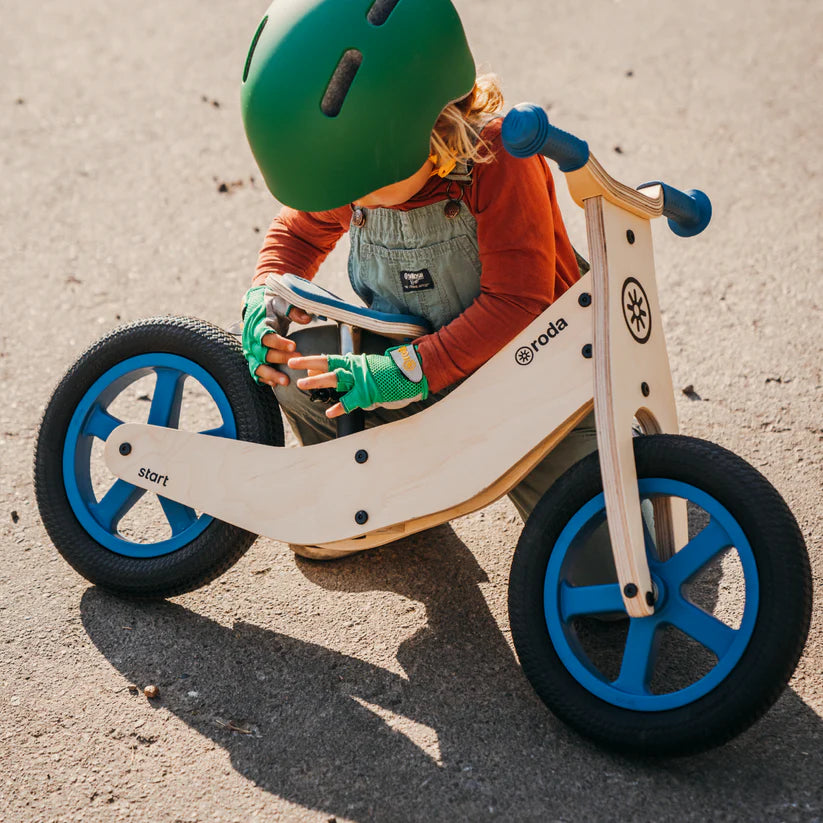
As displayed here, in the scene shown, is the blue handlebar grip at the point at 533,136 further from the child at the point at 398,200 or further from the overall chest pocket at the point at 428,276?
the overall chest pocket at the point at 428,276

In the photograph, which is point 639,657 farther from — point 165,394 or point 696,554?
point 165,394

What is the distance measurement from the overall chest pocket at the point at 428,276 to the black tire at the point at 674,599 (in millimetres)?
559

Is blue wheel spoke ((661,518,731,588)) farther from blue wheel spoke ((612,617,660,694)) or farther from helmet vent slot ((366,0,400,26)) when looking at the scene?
helmet vent slot ((366,0,400,26))

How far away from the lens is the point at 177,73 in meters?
6.11

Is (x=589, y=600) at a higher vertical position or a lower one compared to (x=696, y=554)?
lower

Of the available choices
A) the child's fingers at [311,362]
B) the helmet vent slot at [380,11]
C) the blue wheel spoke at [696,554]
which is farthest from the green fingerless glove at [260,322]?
the blue wheel spoke at [696,554]

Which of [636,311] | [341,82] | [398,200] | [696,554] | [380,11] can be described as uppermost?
[380,11]

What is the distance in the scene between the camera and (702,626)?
228 centimetres

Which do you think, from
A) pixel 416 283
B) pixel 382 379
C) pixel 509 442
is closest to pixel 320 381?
pixel 382 379

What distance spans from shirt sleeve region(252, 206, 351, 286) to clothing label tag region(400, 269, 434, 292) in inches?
12.9

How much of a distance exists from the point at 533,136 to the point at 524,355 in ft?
1.87

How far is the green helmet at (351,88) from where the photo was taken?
88.7 inches

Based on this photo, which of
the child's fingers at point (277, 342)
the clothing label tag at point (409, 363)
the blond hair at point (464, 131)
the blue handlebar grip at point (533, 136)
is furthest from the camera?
the child's fingers at point (277, 342)

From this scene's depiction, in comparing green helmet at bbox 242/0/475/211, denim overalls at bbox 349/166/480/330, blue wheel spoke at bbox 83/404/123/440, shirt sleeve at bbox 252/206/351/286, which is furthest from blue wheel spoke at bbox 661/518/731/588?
blue wheel spoke at bbox 83/404/123/440
